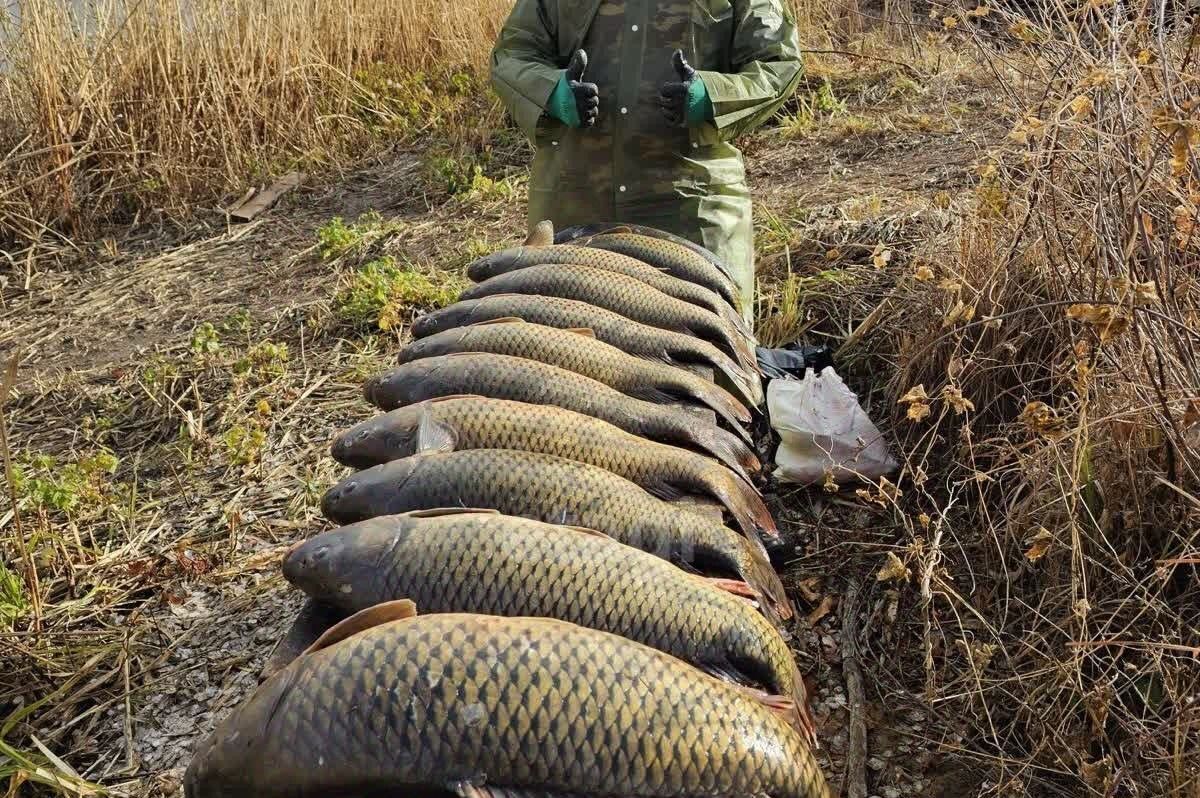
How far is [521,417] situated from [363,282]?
345 cm

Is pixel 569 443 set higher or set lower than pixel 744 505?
higher

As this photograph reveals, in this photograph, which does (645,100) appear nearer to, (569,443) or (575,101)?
(575,101)

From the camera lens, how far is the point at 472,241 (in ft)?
21.8

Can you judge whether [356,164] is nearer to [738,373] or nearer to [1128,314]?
[738,373]

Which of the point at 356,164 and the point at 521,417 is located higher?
the point at 521,417

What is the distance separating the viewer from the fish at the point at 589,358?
3.18 meters

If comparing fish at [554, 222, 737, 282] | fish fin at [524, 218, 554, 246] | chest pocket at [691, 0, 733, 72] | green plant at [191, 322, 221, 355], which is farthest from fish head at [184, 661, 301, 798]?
green plant at [191, 322, 221, 355]

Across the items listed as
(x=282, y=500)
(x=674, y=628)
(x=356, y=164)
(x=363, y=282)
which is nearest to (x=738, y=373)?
(x=674, y=628)

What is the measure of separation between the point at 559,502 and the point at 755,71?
2.65m

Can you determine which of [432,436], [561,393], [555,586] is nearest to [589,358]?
[561,393]

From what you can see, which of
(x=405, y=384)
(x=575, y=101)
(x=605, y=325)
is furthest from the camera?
(x=575, y=101)

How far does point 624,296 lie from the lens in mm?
3615

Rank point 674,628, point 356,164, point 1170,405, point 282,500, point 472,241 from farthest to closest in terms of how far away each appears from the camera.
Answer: point 356,164 → point 472,241 → point 282,500 → point 1170,405 → point 674,628

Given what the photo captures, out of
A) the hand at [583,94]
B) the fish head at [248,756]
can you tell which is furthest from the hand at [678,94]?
the fish head at [248,756]
